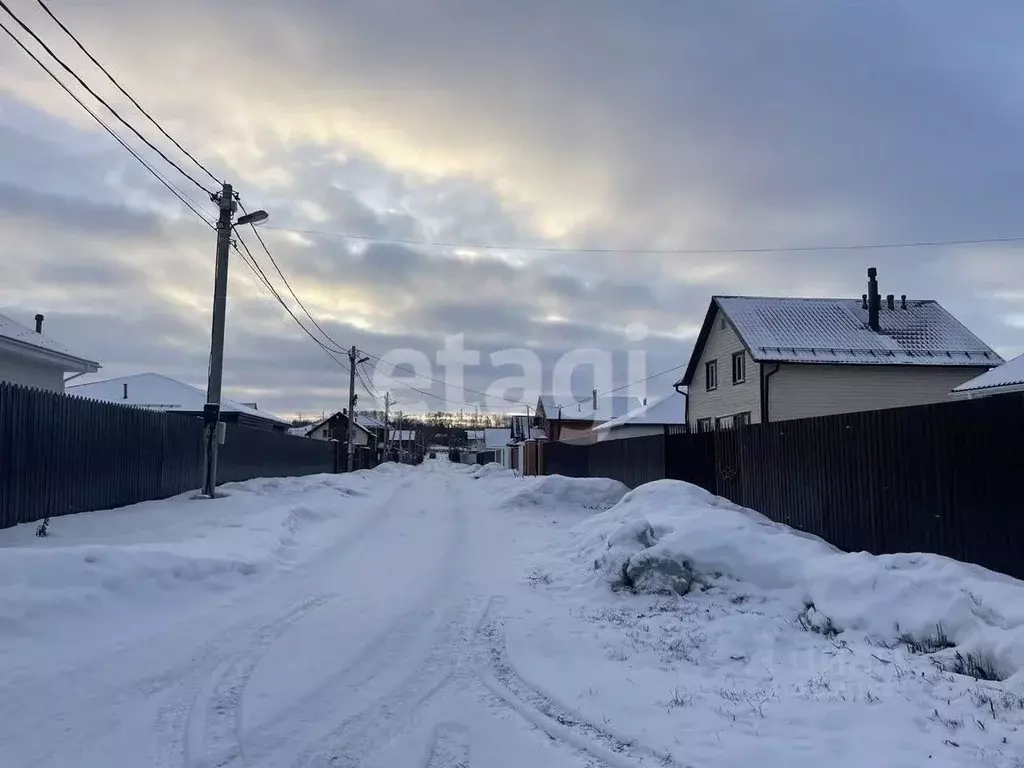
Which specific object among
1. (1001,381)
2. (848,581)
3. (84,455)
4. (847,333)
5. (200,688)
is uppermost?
(847,333)

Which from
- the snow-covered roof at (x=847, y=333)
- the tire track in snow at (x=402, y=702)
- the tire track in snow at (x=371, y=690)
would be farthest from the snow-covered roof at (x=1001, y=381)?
the tire track in snow at (x=371, y=690)

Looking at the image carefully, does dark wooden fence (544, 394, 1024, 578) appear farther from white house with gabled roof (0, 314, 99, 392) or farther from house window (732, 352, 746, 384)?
white house with gabled roof (0, 314, 99, 392)

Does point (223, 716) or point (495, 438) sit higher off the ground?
point (495, 438)

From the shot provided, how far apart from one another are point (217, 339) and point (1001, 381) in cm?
1757

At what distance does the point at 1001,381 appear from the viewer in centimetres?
1678

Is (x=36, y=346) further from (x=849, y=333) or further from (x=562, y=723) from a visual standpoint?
(x=849, y=333)

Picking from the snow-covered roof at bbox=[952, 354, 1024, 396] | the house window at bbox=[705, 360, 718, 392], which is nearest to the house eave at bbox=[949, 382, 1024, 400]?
the snow-covered roof at bbox=[952, 354, 1024, 396]

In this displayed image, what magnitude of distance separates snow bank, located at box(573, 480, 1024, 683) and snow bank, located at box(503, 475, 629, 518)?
936 centimetres

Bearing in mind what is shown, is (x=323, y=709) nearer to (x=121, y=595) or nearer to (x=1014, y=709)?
(x=121, y=595)

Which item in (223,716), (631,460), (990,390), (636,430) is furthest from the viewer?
(636,430)

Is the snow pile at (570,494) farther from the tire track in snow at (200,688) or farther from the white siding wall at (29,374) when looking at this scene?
the tire track in snow at (200,688)

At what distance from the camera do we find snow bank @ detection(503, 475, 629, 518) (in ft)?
67.3

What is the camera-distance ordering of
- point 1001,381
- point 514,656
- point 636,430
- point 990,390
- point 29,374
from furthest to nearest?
1. point 636,430
2. point 29,374
3. point 990,390
4. point 1001,381
5. point 514,656

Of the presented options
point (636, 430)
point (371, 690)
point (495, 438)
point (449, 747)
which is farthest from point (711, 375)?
point (495, 438)
